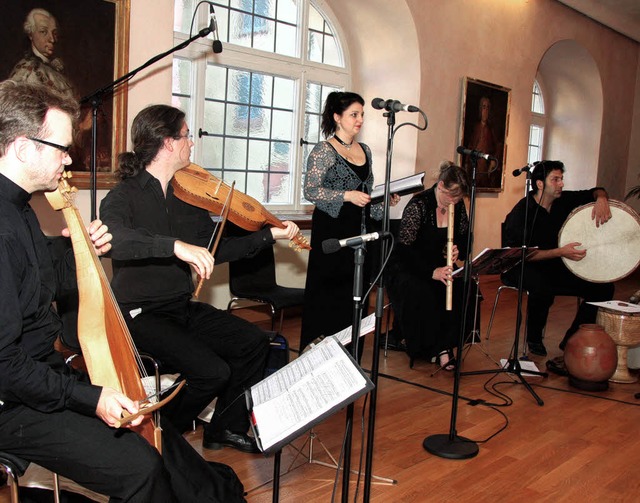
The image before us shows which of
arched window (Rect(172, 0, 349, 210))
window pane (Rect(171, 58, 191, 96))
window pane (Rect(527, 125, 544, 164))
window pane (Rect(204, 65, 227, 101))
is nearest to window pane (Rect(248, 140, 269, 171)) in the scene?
arched window (Rect(172, 0, 349, 210))

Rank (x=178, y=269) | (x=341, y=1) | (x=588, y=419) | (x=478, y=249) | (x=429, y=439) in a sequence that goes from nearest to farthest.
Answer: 1. (x=178, y=269)
2. (x=429, y=439)
3. (x=588, y=419)
4. (x=341, y=1)
5. (x=478, y=249)

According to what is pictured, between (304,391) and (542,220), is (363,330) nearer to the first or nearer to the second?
(304,391)

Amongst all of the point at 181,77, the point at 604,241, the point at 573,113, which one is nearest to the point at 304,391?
the point at 604,241

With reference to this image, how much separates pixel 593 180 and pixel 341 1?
5.11 metres

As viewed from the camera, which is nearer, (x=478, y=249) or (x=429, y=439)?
(x=429, y=439)

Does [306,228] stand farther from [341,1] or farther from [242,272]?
[341,1]

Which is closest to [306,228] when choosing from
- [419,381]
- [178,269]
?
[419,381]

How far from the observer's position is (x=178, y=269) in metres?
2.85

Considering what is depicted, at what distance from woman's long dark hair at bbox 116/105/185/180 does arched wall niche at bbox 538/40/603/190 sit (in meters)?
7.51

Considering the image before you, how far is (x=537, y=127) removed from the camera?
9.65 meters

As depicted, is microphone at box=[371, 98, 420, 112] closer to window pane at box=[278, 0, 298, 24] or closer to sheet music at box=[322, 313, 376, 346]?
sheet music at box=[322, 313, 376, 346]

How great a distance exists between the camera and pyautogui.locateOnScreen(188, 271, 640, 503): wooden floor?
2.72 m

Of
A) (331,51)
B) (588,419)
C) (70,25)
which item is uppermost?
(331,51)

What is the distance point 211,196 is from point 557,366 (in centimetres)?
286
